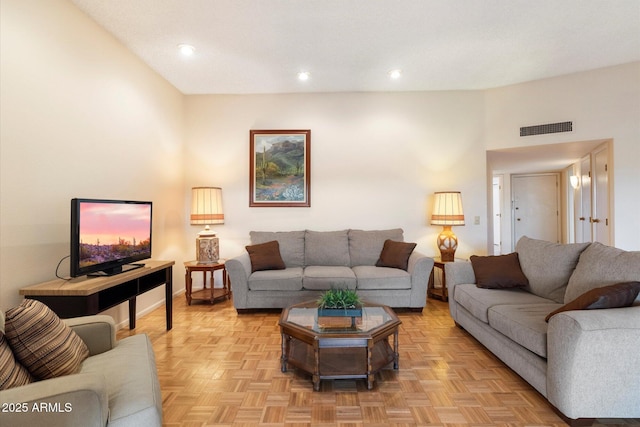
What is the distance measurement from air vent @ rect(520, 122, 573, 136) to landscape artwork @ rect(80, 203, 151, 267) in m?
4.69

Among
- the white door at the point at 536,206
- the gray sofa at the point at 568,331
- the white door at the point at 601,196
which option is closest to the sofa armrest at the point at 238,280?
the gray sofa at the point at 568,331

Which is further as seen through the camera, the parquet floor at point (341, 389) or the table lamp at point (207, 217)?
the table lamp at point (207, 217)

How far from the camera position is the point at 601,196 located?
414 cm

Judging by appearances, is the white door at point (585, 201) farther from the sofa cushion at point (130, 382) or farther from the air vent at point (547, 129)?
the sofa cushion at point (130, 382)

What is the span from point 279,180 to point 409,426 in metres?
3.34

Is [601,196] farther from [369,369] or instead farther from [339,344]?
[339,344]

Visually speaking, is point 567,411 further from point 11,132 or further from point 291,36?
point 11,132

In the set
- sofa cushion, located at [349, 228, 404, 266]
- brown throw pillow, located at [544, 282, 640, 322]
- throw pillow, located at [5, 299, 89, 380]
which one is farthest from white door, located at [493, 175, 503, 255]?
throw pillow, located at [5, 299, 89, 380]

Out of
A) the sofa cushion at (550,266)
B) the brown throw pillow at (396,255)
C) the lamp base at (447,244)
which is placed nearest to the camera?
the sofa cushion at (550,266)

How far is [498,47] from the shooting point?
315 cm

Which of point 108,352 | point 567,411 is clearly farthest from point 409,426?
point 108,352

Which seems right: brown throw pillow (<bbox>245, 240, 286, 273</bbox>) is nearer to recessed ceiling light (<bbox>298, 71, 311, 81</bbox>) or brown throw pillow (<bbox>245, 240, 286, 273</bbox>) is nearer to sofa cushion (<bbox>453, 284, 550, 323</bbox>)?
sofa cushion (<bbox>453, 284, 550, 323</bbox>)

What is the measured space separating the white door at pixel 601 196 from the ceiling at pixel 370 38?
1.24 metres

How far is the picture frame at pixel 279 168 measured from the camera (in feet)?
14.2
